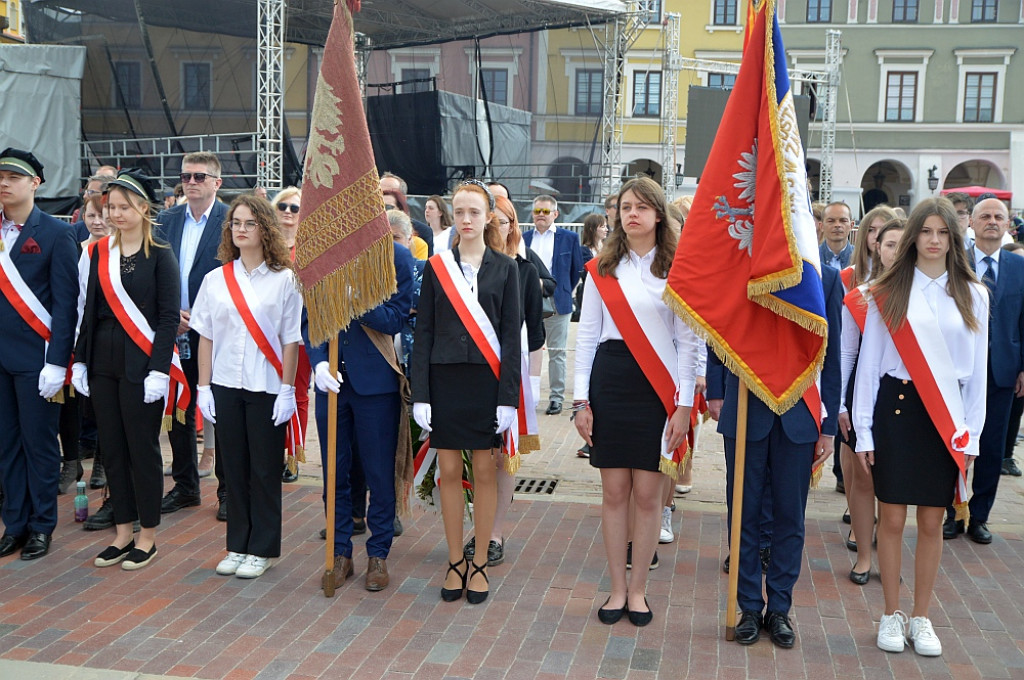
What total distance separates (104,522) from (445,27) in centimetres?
1717

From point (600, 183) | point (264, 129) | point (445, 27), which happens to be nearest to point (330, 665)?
point (264, 129)

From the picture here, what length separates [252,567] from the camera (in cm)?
491

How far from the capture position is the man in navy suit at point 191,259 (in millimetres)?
6020

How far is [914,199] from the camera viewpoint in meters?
36.1

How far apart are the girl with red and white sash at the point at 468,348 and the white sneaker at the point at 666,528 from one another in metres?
1.37

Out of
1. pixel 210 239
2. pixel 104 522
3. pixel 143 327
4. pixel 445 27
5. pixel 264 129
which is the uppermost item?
pixel 445 27

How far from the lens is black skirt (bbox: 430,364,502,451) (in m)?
4.49

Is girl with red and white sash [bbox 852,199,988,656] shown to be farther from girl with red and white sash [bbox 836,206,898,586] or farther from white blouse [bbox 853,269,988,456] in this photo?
girl with red and white sash [bbox 836,206,898,586]

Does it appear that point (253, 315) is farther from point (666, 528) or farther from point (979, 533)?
point (979, 533)

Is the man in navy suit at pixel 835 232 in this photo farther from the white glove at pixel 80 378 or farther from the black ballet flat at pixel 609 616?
the white glove at pixel 80 378

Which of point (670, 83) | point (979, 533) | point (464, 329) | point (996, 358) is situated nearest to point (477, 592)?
point (464, 329)

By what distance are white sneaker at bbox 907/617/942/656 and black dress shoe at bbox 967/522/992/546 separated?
1683 mm

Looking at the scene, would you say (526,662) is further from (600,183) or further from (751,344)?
(600,183)

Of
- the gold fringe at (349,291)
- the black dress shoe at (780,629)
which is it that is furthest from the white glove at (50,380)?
the black dress shoe at (780,629)
